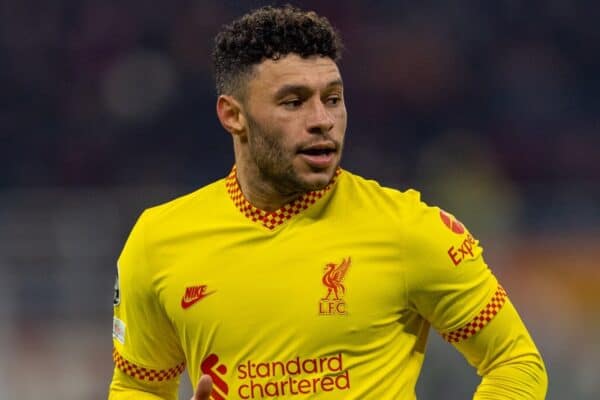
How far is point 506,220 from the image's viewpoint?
7.26 meters

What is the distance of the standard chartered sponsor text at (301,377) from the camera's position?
9.73 feet

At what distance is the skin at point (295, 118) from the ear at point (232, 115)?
0.03m

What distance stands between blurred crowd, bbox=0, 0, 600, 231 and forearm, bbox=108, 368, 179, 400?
589 cm

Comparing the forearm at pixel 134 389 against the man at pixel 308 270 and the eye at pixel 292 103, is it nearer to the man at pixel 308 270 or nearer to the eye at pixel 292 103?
the man at pixel 308 270

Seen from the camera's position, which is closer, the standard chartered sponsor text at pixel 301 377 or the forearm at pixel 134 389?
the standard chartered sponsor text at pixel 301 377

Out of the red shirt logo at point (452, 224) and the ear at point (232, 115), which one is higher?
the ear at point (232, 115)

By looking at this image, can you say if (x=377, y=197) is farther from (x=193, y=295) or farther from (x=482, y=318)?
(x=193, y=295)

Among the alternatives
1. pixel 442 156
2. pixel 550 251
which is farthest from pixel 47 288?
pixel 442 156

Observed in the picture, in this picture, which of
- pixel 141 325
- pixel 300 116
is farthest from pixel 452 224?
pixel 141 325

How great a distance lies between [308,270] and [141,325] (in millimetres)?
487

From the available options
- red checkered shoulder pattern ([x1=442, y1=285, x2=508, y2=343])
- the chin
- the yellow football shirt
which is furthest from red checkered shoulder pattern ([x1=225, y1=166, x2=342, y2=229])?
red checkered shoulder pattern ([x1=442, y1=285, x2=508, y2=343])

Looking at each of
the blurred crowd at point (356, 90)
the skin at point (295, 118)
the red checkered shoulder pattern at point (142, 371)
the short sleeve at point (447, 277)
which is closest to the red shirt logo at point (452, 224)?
the short sleeve at point (447, 277)

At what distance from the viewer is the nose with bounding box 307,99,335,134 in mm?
2887

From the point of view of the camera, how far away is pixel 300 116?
9.58 feet
